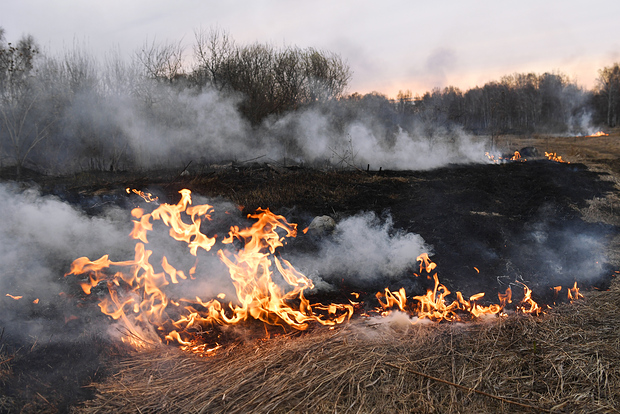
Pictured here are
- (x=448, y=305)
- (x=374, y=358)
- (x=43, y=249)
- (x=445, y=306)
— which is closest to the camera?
(x=374, y=358)

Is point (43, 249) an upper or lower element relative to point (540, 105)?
lower

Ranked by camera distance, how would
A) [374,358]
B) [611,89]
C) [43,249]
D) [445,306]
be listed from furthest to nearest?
1. [611,89]
2. [43,249]
3. [445,306]
4. [374,358]

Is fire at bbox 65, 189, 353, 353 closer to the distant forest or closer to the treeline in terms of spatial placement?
the distant forest

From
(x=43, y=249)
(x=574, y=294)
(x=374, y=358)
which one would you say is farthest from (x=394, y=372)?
(x=43, y=249)

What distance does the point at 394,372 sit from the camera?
8.82 ft

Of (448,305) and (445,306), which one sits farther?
(448,305)

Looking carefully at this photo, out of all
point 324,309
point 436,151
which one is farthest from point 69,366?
point 436,151

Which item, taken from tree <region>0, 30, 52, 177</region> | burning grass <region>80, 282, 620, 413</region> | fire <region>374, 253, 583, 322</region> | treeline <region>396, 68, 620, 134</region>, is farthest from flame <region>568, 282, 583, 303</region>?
treeline <region>396, 68, 620, 134</region>

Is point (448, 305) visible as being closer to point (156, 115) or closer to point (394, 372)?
point (394, 372)

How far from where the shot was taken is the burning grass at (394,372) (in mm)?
2418

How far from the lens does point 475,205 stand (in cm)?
854

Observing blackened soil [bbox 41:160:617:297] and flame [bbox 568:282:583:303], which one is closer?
flame [bbox 568:282:583:303]

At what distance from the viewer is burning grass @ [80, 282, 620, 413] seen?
7.93 ft

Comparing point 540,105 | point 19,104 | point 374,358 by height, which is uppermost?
point 540,105
